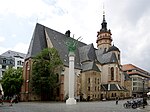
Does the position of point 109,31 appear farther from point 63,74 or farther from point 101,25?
point 63,74

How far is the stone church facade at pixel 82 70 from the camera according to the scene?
62.8 metres

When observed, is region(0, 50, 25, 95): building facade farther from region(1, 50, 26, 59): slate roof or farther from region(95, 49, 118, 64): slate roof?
region(95, 49, 118, 64): slate roof

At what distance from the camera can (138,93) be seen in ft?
372

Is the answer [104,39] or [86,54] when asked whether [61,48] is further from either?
[104,39]

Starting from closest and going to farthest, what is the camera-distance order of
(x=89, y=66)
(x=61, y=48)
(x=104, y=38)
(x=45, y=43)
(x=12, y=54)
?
(x=45, y=43) < (x=61, y=48) < (x=89, y=66) < (x=12, y=54) < (x=104, y=38)

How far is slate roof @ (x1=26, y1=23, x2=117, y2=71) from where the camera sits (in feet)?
212

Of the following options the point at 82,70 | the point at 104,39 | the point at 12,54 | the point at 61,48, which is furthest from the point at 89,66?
the point at 12,54

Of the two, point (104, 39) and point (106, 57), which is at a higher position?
point (104, 39)

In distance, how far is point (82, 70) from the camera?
2844 inches

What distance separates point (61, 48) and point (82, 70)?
31.3ft

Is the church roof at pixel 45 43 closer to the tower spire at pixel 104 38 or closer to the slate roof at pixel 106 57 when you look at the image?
the slate roof at pixel 106 57

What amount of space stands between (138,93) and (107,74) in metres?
39.7

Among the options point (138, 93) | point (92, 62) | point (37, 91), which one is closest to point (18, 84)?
point (37, 91)

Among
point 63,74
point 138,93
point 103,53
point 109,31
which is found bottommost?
point 138,93
